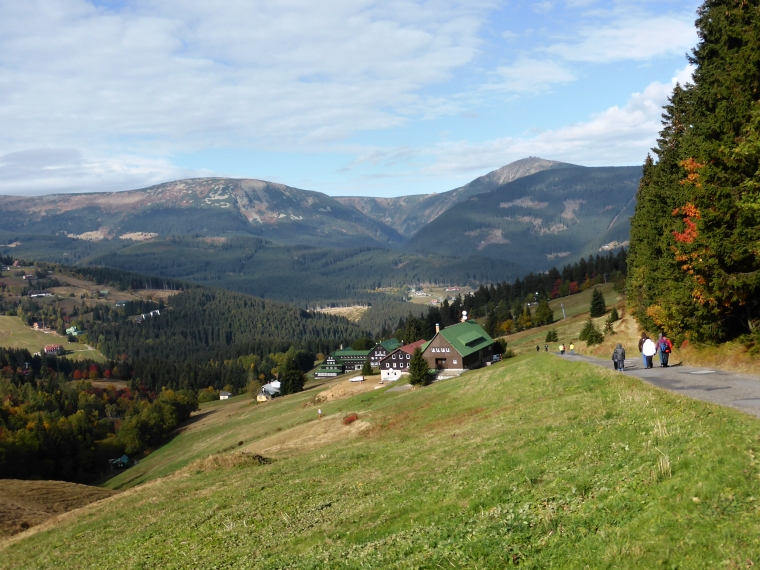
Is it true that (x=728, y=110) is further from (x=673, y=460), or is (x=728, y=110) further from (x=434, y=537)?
(x=434, y=537)

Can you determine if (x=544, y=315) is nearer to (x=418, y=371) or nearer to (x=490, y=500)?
(x=418, y=371)

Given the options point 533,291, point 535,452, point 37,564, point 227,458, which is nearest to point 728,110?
point 535,452

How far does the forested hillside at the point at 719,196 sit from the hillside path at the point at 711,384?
3661mm

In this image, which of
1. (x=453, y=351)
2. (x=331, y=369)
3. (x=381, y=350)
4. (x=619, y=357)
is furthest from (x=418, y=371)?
(x=331, y=369)

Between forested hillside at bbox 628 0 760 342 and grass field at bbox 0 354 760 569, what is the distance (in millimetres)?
7514

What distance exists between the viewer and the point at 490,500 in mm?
14766

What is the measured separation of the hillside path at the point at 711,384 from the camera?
64.4 ft

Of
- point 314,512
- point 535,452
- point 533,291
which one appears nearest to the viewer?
point 535,452

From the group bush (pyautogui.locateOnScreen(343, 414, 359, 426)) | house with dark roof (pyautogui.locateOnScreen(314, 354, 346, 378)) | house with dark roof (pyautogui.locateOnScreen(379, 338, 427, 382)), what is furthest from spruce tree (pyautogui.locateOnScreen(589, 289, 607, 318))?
house with dark roof (pyautogui.locateOnScreen(314, 354, 346, 378))

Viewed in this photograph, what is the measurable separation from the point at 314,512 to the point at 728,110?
27.0 meters

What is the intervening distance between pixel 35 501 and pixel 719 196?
51136mm

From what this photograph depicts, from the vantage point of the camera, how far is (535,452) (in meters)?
18.3

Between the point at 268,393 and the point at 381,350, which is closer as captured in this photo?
the point at 268,393

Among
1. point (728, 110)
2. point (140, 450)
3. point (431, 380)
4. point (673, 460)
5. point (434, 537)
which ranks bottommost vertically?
point (140, 450)
